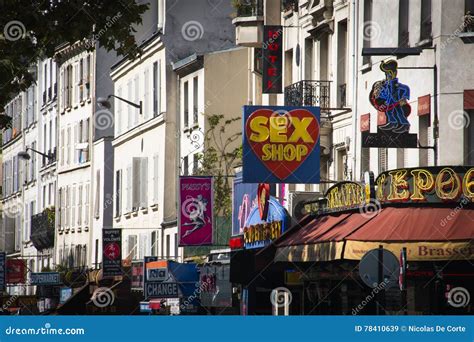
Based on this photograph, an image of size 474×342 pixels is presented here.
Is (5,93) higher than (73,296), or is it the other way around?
(5,93)

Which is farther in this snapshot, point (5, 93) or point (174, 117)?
point (174, 117)

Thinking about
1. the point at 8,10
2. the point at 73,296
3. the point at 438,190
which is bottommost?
the point at 73,296

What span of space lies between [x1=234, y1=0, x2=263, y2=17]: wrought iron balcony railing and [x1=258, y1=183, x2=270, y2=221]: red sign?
6.10 metres

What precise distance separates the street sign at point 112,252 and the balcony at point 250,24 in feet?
44.6

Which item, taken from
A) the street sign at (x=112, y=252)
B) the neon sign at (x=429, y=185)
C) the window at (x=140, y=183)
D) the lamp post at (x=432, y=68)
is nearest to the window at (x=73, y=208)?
the window at (x=140, y=183)

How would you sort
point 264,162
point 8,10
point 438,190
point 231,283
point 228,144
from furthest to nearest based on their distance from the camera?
point 228,144 < point 231,283 < point 264,162 < point 438,190 < point 8,10

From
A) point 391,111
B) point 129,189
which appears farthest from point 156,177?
point 391,111

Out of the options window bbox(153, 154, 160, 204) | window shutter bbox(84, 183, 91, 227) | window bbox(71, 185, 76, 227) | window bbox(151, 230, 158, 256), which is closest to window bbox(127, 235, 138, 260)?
window bbox(151, 230, 158, 256)

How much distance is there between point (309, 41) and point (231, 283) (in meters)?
7.10

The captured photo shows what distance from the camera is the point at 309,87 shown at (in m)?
38.0

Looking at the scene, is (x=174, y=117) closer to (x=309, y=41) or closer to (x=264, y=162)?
(x=309, y=41)

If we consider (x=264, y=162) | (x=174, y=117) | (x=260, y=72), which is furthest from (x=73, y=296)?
(x=264, y=162)

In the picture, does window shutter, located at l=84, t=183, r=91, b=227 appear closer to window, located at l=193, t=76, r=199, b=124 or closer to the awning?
window, located at l=193, t=76, r=199, b=124

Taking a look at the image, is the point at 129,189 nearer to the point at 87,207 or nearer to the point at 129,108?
the point at 129,108
